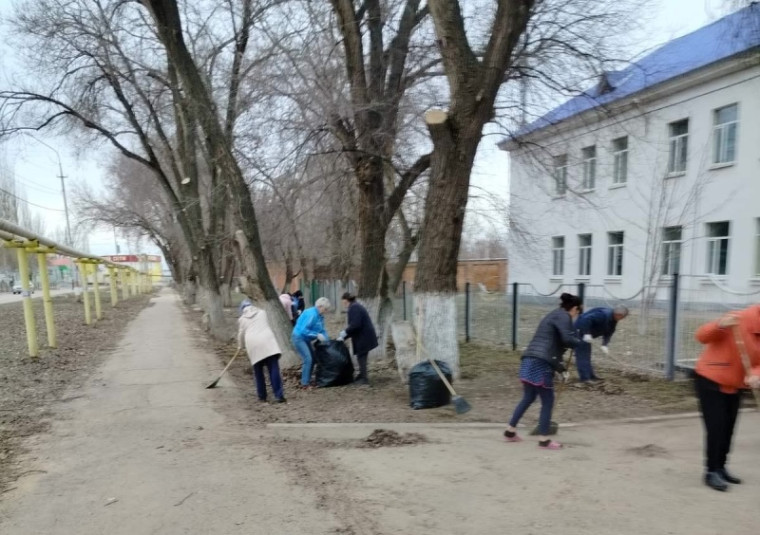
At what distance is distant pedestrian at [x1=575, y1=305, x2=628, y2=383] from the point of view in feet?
24.3

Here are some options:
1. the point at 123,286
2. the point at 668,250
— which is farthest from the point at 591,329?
the point at 123,286

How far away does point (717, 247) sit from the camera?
52.8 feet

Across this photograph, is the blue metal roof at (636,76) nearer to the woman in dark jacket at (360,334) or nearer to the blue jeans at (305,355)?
the woman in dark jacket at (360,334)

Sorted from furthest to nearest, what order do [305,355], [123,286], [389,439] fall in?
[123,286] < [305,355] < [389,439]

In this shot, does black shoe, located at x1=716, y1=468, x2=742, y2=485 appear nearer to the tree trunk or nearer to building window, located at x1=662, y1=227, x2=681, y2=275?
the tree trunk

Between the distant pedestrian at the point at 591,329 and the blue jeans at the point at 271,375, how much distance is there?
13.5 ft

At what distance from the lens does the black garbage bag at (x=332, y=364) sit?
24.7 feet

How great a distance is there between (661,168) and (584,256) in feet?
21.9

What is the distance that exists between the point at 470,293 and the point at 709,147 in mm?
9743

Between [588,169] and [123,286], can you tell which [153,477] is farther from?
[123,286]

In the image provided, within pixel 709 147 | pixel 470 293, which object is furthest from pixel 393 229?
pixel 709 147

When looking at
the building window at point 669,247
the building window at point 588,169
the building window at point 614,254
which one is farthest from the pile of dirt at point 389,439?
the building window at point 614,254

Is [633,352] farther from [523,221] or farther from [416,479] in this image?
[416,479]

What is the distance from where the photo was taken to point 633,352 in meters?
8.34
